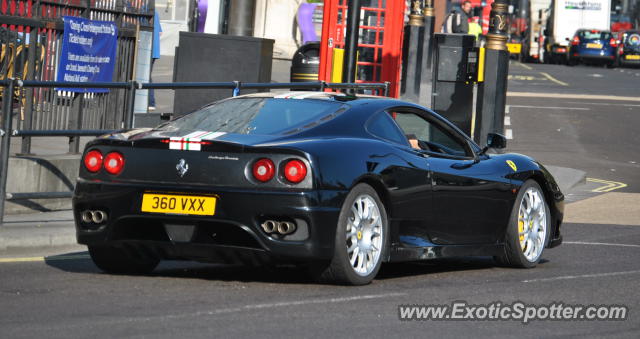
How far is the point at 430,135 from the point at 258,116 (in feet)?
4.72

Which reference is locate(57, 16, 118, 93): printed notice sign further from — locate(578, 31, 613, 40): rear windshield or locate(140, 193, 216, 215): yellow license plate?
locate(578, 31, 613, 40): rear windshield

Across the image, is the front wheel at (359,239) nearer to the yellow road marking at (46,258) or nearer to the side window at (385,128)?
the side window at (385,128)

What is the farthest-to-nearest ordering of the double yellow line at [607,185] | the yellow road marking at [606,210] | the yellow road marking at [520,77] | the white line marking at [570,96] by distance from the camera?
1. the yellow road marking at [520,77]
2. the white line marking at [570,96]
3. the double yellow line at [607,185]
4. the yellow road marking at [606,210]

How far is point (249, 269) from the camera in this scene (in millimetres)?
8930

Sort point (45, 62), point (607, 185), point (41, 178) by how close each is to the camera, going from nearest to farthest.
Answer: point (41, 178) → point (45, 62) → point (607, 185)

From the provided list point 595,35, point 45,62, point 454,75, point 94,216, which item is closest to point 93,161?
point 94,216

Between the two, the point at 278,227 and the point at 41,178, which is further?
the point at 41,178

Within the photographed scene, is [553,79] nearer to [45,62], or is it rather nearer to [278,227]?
[45,62]

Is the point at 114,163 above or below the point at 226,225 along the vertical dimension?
above

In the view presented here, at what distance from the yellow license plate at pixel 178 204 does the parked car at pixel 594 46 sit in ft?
186

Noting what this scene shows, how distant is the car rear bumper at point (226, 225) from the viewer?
757 cm

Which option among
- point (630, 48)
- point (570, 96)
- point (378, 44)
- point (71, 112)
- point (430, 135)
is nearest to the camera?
point (430, 135)

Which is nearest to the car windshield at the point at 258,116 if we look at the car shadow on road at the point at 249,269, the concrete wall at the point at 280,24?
the car shadow on road at the point at 249,269

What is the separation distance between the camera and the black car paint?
25.0 ft
